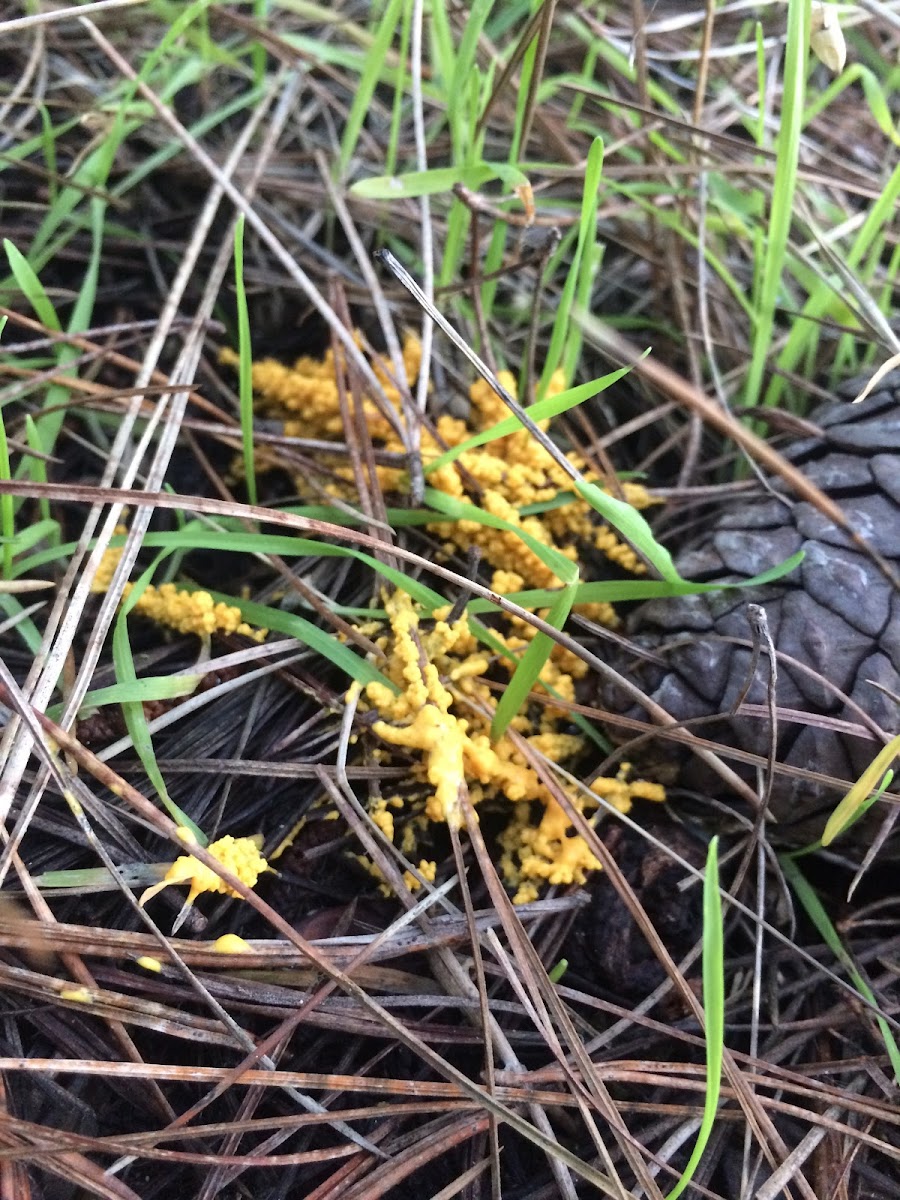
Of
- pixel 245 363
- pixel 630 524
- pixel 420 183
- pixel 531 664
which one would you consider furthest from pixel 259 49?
pixel 531 664

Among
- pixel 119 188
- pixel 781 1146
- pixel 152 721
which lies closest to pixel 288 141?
pixel 119 188

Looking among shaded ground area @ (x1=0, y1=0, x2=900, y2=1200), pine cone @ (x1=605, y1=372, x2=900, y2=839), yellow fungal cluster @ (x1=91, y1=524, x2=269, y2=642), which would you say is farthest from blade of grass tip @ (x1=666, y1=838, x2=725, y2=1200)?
yellow fungal cluster @ (x1=91, y1=524, x2=269, y2=642)

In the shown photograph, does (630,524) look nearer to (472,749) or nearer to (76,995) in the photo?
(472,749)

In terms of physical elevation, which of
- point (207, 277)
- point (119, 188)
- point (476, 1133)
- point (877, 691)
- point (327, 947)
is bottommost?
point (476, 1133)

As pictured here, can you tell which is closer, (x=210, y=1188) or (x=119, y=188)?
(x=210, y=1188)

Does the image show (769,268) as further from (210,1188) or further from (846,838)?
(210,1188)

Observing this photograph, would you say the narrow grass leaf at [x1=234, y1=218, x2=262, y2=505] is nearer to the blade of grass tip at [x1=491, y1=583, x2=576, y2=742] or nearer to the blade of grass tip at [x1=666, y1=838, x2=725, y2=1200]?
the blade of grass tip at [x1=491, y1=583, x2=576, y2=742]
